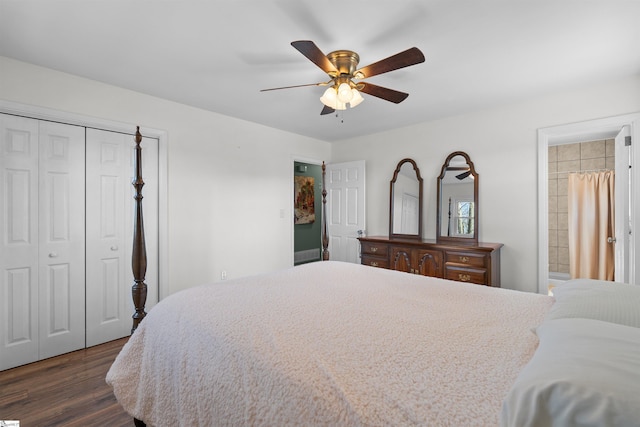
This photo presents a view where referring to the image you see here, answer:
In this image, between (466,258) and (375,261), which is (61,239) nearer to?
(375,261)

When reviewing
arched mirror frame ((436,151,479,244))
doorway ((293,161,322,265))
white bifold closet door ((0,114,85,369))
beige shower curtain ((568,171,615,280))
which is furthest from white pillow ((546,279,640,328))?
doorway ((293,161,322,265))

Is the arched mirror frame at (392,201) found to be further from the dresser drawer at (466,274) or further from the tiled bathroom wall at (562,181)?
the tiled bathroom wall at (562,181)

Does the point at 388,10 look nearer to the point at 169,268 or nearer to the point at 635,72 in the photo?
the point at 635,72

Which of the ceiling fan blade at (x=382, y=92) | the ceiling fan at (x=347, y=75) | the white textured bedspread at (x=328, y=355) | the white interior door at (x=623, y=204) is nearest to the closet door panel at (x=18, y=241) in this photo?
the white textured bedspread at (x=328, y=355)

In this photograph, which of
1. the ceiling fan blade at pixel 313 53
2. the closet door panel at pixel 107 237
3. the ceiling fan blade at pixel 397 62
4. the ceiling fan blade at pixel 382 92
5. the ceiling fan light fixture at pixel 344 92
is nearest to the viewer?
the ceiling fan blade at pixel 313 53

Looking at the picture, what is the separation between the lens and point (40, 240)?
8.29 ft

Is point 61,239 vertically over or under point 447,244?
over

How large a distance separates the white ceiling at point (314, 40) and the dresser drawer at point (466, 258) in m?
1.66

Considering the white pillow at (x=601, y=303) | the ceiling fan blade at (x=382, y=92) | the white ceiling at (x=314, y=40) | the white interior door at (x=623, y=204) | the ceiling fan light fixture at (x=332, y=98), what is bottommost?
the white pillow at (x=601, y=303)

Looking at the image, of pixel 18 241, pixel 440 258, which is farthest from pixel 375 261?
pixel 18 241

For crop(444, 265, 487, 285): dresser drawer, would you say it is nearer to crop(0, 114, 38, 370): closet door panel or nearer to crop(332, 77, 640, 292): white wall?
crop(332, 77, 640, 292): white wall

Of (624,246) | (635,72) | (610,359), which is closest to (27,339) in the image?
(610,359)

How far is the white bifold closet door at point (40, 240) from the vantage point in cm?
238

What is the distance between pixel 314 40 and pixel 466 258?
2.63m
